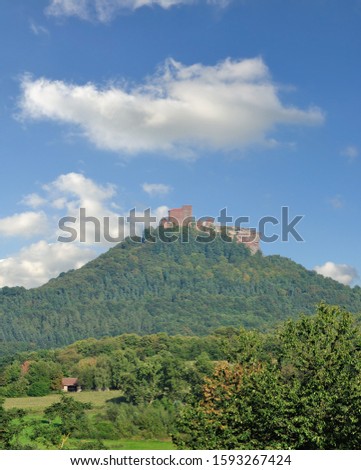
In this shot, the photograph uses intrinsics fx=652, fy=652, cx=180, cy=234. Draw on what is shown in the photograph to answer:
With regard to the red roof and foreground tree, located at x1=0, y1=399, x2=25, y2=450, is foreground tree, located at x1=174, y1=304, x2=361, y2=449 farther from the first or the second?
the red roof

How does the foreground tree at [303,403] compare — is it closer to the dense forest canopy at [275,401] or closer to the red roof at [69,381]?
the dense forest canopy at [275,401]

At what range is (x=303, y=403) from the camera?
77.0 ft

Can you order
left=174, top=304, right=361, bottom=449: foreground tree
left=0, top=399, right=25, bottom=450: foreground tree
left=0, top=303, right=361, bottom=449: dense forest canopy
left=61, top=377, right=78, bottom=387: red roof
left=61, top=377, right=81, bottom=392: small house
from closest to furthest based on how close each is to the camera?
1. left=174, top=304, right=361, bottom=449: foreground tree
2. left=0, top=303, right=361, bottom=449: dense forest canopy
3. left=0, top=399, right=25, bottom=450: foreground tree
4. left=61, top=377, right=81, bottom=392: small house
5. left=61, top=377, right=78, bottom=387: red roof

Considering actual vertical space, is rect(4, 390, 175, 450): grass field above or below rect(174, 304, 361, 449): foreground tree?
below

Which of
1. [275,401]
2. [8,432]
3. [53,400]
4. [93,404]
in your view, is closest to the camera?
[275,401]

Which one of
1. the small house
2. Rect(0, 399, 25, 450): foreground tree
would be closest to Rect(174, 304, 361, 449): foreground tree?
Rect(0, 399, 25, 450): foreground tree

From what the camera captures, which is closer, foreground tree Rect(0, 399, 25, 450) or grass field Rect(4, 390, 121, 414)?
foreground tree Rect(0, 399, 25, 450)

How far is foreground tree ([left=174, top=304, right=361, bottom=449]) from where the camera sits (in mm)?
22812

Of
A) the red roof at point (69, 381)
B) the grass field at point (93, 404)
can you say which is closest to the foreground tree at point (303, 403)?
the grass field at point (93, 404)

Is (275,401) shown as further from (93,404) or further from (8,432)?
(93,404)

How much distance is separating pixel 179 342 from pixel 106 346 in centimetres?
1682

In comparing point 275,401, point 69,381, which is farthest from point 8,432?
point 69,381

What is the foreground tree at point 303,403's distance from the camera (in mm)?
22812
